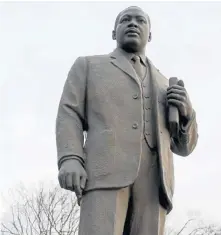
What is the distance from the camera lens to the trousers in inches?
180

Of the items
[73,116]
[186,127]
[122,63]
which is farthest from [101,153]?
[122,63]

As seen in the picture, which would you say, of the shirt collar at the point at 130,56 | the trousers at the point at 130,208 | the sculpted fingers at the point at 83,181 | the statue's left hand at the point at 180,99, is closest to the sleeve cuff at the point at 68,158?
the sculpted fingers at the point at 83,181

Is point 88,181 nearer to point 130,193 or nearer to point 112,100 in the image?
point 130,193

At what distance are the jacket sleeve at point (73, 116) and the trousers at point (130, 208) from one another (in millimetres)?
424

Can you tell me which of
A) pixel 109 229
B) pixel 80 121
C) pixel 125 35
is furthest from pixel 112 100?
pixel 109 229

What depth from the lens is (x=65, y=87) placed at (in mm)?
5312

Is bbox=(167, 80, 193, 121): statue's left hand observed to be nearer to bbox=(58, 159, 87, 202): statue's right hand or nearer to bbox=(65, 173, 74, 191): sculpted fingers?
bbox=(58, 159, 87, 202): statue's right hand

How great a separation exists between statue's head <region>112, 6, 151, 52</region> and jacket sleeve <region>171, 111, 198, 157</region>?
923 millimetres

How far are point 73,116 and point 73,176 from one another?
0.72m

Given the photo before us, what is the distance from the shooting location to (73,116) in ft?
16.8

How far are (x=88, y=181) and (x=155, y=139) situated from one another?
754mm

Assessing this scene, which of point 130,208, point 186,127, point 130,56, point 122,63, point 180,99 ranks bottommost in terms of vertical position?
point 130,208

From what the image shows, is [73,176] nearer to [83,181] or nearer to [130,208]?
[83,181]

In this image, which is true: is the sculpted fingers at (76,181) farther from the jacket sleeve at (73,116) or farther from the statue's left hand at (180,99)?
the statue's left hand at (180,99)
